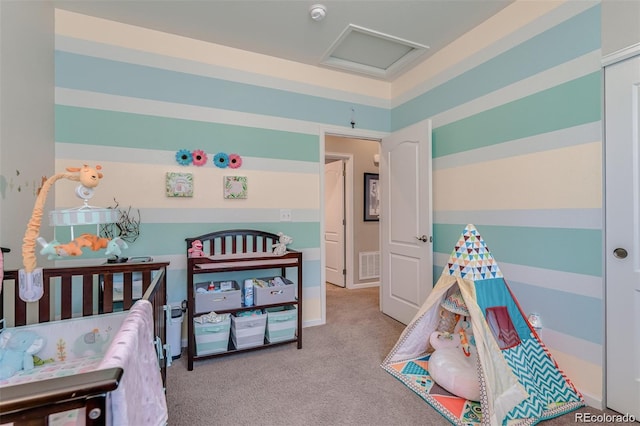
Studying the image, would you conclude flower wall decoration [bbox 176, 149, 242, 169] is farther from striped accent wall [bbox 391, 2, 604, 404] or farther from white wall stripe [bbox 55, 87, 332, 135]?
striped accent wall [bbox 391, 2, 604, 404]

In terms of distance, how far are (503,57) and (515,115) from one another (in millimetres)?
472

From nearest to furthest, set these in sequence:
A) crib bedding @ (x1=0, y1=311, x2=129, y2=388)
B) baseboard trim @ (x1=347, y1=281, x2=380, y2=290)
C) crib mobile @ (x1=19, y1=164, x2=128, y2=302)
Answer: crib mobile @ (x1=19, y1=164, x2=128, y2=302) < crib bedding @ (x1=0, y1=311, x2=129, y2=388) < baseboard trim @ (x1=347, y1=281, x2=380, y2=290)

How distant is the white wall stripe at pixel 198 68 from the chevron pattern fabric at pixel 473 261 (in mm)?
1977

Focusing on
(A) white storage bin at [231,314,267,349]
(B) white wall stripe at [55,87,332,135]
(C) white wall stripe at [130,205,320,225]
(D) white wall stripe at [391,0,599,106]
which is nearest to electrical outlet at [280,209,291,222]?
(C) white wall stripe at [130,205,320,225]

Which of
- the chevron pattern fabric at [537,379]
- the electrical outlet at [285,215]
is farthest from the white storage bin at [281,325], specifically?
the chevron pattern fabric at [537,379]

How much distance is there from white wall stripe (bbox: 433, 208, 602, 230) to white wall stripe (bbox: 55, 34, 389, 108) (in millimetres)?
1633

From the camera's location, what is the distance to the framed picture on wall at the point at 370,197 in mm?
4777

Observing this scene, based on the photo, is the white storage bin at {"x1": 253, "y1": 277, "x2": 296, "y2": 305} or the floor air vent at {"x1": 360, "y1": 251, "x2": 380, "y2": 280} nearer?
the white storage bin at {"x1": 253, "y1": 277, "x2": 296, "y2": 305}

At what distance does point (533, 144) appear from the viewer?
6.77 feet

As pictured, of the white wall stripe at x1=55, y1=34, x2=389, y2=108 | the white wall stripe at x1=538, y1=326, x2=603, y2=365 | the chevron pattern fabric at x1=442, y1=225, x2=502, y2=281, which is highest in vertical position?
the white wall stripe at x1=55, y1=34, x2=389, y2=108

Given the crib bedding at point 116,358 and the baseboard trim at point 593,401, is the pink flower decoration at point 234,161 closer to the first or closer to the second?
the crib bedding at point 116,358

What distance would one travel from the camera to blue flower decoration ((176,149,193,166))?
2590 millimetres

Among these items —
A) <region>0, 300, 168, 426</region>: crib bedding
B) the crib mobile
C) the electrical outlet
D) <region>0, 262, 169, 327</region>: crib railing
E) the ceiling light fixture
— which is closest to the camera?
<region>0, 300, 168, 426</region>: crib bedding

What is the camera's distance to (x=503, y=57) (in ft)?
7.47
